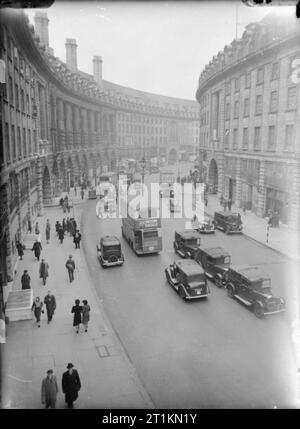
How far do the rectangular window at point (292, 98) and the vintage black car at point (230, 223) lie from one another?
9.54 meters

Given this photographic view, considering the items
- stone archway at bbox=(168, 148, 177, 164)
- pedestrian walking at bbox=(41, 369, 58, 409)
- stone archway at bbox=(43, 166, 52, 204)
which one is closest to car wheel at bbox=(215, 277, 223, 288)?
pedestrian walking at bbox=(41, 369, 58, 409)

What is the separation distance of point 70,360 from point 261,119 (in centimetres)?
3117

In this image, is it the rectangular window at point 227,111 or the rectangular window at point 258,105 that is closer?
the rectangular window at point 258,105

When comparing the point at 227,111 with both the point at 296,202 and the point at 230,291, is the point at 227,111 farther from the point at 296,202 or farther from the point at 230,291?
the point at 230,291

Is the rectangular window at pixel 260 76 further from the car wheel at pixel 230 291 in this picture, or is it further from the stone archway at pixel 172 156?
the stone archway at pixel 172 156

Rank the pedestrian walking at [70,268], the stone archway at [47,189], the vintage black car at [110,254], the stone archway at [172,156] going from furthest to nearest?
the stone archway at [172,156]
the stone archway at [47,189]
the vintage black car at [110,254]
the pedestrian walking at [70,268]

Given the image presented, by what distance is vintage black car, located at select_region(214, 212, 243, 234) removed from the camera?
33.3 m

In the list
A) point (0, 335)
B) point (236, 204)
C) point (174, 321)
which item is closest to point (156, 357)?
point (174, 321)

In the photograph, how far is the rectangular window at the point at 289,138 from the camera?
33156 millimetres

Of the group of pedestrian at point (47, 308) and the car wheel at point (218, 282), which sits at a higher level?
the group of pedestrian at point (47, 308)

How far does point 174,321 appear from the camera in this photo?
17109 mm

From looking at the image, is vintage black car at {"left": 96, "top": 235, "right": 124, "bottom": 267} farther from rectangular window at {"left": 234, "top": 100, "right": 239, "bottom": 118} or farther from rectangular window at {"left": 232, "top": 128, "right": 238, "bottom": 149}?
rectangular window at {"left": 234, "top": 100, "right": 239, "bottom": 118}

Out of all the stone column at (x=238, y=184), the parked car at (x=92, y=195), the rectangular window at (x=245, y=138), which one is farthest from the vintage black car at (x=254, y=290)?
the parked car at (x=92, y=195)

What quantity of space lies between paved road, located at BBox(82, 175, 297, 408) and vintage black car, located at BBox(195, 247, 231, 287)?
67 cm
